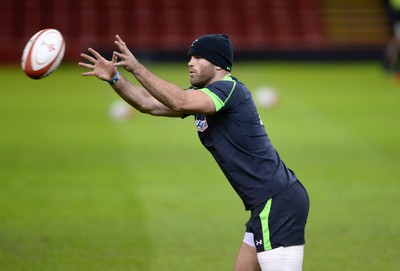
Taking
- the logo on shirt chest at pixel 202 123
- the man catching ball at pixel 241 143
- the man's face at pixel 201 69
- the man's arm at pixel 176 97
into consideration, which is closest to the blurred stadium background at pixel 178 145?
the man catching ball at pixel 241 143

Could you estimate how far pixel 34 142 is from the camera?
16969 mm

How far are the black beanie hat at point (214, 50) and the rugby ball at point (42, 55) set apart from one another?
1.69 meters

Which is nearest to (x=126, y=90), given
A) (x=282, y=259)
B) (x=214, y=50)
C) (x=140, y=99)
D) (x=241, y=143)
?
(x=140, y=99)

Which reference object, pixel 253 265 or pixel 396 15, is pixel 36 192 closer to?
pixel 253 265

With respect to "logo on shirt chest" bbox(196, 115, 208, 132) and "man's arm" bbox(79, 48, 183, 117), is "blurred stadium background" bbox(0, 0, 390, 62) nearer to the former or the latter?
"man's arm" bbox(79, 48, 183, 117)

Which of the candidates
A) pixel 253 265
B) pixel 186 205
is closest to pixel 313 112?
pixel 186 205

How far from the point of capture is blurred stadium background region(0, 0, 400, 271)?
9891 millimetres

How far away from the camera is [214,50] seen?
6.24m

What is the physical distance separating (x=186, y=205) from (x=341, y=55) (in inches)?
838

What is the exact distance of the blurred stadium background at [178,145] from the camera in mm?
9891

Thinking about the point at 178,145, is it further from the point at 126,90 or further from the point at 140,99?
the point at 126,90

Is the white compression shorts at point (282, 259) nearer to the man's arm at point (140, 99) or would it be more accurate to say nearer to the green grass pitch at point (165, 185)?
the man's arm at point (140, 99)

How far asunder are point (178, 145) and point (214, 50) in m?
10.9

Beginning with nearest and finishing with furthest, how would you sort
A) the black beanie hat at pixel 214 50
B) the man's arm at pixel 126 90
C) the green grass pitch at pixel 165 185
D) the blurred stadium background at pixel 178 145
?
1. the black beanie hat at pixel 214 50
2. the man's arm at pixel 126 90
3. the green grass pitch at pixel 165 185
4. the blurred stadium background at pixel 178 145
